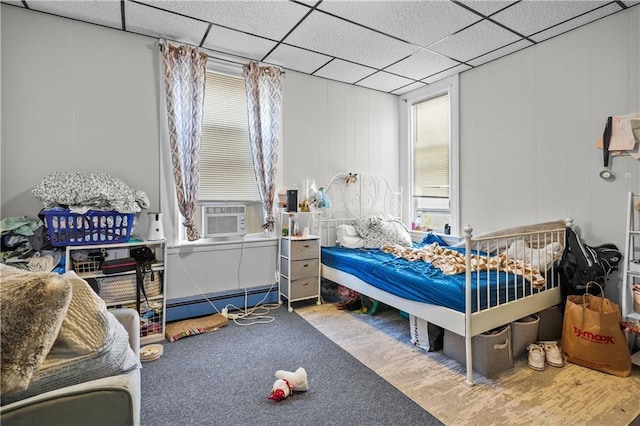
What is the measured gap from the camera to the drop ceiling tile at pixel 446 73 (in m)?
3.56

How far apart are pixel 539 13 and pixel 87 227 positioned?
3746 mm

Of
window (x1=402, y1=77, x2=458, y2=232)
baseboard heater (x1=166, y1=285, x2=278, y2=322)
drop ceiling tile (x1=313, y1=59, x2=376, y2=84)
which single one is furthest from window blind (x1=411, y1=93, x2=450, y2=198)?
baseboard heater (x1=166, y1=285, x2=278, y2=322)

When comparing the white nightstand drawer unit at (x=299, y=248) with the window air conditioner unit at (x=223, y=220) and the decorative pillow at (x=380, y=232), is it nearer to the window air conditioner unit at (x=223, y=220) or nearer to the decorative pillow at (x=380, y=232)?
the window air conditioner unit at (x=223, y=220)

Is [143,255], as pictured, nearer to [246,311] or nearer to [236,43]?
[246,311]

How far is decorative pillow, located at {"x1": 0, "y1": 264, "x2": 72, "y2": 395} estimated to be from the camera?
0.91 metres

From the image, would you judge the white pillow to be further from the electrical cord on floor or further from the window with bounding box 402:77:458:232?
the electrical cord on floor

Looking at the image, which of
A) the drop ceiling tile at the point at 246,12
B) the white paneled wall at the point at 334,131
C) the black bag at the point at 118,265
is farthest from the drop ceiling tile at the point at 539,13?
the black bag at the point at 118,265

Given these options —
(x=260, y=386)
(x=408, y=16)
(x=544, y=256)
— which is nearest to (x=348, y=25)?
(x=408, y=16)

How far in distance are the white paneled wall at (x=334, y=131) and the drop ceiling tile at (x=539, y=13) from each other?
5.95 ft

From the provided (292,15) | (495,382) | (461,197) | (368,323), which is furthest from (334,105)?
(495,382)

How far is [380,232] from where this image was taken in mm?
3705

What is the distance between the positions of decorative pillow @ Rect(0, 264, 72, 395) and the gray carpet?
98 centimetres

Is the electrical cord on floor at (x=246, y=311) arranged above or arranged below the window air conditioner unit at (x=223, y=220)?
below

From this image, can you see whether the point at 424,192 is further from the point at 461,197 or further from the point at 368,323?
the point at 368,323
